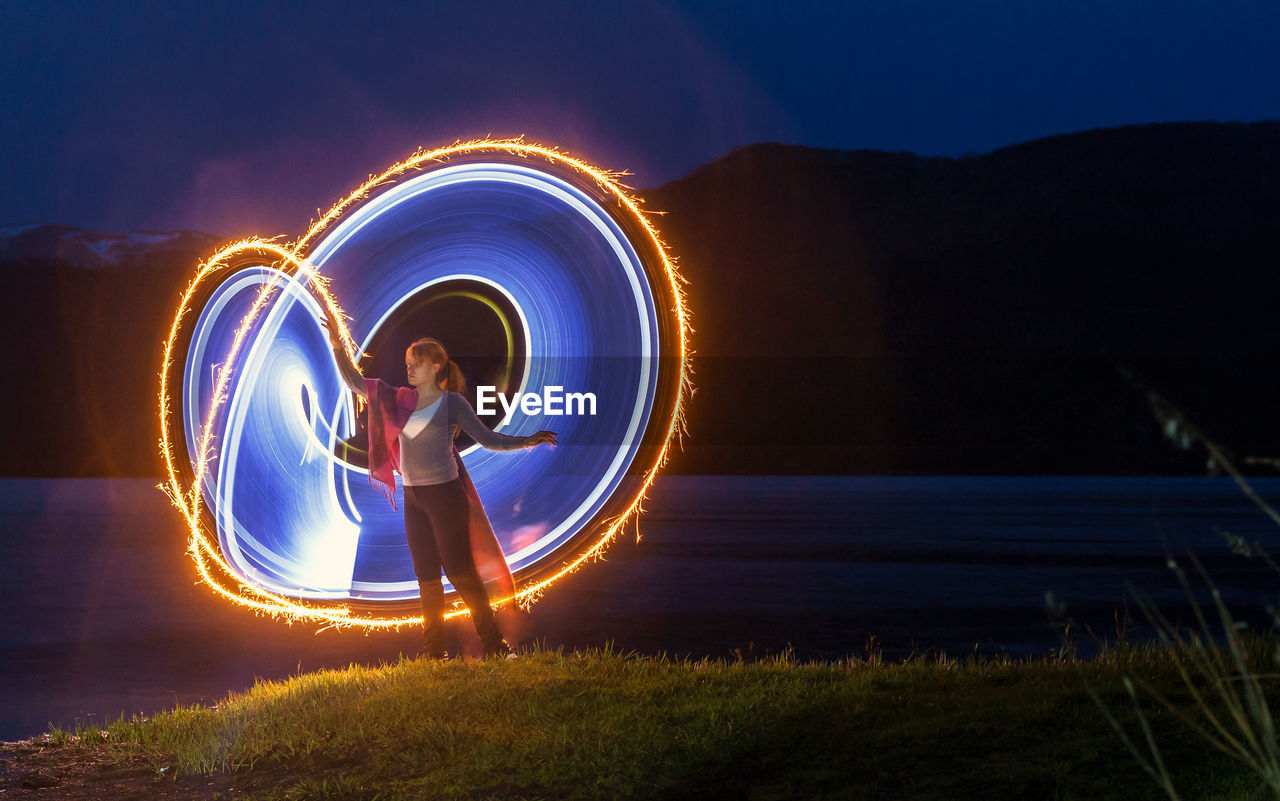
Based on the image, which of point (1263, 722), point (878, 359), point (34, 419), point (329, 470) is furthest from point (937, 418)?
point (1263, 722)

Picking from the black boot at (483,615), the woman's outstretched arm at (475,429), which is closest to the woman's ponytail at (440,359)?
the woman's outstretched arm at (475,429)

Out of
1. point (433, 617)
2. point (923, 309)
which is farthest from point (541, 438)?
point (923, 309)

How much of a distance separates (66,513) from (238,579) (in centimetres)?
1865

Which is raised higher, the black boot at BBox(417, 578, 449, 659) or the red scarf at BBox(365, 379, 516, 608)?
the red scarf at BBox(365, 379, 516, 608)

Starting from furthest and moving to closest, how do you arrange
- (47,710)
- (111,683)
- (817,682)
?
1. (111,683)
2. (47,710)
3. (817,682)

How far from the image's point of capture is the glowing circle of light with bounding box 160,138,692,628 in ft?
32.0

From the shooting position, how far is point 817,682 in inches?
308

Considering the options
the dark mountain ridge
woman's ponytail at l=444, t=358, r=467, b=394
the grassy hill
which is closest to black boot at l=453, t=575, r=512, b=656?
the grassy hill

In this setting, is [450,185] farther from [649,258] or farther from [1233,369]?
[1233,369]

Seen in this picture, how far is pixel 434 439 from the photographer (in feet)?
28.7

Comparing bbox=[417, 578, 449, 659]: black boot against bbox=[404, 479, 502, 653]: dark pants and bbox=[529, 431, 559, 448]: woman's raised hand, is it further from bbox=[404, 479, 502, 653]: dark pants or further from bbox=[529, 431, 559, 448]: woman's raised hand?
bbox=[529, 431, 559, 448]: woman's raised hand

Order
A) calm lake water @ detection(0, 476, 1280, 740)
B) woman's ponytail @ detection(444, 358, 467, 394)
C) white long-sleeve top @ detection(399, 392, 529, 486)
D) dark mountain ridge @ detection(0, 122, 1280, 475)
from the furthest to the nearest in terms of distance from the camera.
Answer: dark mountain ridge @ detection(0, 122, 1280, 475)
calm lake water @ detection(0, 476, 1280, 740)
woman's ponytail @ detection(444, 358, 467, 394)
white long-sleeve top @ detection(399, 392, 529, 486)

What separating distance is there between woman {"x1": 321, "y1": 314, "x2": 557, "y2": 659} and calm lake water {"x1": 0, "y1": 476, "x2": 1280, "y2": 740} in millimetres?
910

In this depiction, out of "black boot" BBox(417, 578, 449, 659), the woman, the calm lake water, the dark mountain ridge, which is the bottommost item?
the calm lake water
